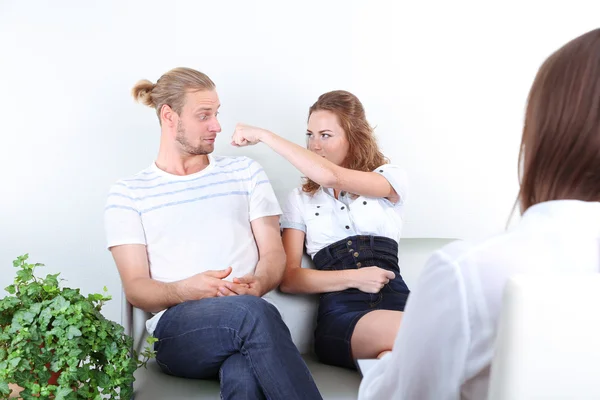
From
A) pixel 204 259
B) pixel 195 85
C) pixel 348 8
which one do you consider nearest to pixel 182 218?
pixel 204 259

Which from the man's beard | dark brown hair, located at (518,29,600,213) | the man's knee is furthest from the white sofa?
dark brown hair, located at (518,29,600,213)

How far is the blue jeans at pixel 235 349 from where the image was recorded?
1859 mm

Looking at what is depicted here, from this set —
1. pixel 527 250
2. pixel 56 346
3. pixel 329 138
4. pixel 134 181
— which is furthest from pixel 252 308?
pixel 527 250

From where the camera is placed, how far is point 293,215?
2568mm

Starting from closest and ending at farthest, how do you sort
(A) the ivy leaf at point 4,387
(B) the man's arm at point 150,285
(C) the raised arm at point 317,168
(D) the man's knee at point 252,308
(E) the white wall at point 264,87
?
(A) the ivy leaf at point 4,387
(D) the man's knee at point 252,308
(B) the man's arm at point 150,285
(C) the raised arm at point 317,168
(E) the white wall at point 264,87

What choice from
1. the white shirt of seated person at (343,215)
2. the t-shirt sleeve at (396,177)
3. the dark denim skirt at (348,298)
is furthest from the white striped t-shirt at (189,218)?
the t-shirt sleeve at (396,177)

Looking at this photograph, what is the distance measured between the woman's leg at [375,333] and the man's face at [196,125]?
84 cm

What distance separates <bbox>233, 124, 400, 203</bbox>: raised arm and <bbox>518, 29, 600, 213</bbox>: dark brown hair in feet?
4.66

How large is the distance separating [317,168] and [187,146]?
0.50 meters

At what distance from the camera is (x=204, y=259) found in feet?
7.72

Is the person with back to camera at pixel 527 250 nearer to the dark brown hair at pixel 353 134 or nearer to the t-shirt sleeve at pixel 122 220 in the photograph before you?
the t-shirt sleeve at pixel 122 220

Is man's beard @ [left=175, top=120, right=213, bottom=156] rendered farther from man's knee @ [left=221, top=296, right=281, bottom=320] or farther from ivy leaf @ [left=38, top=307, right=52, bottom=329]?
ivy leaf @ [left=38, top=307, right=52, bottom=329]

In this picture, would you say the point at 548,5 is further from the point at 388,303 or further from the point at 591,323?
the point at 591,323

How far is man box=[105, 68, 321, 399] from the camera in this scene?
191 centimetres
